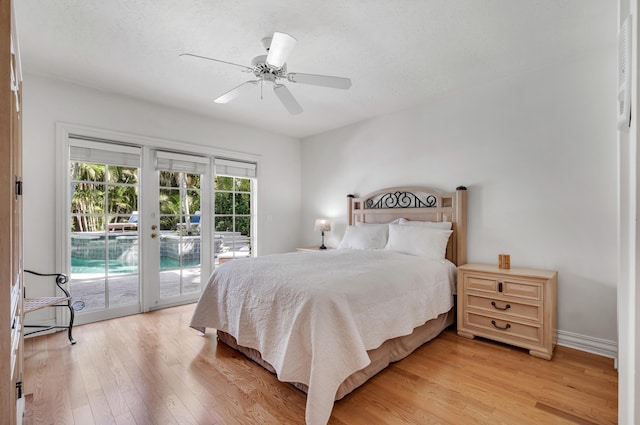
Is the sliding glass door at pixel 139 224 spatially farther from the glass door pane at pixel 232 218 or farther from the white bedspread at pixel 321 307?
the white bedspread at pixel 321 307

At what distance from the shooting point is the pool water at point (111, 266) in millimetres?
3307

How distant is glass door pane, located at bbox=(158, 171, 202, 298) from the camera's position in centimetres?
392

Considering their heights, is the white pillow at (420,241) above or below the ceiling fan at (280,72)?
below

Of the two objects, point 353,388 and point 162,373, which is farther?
point 162,373

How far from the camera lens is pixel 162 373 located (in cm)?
225

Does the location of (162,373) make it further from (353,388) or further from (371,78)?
(371,78)

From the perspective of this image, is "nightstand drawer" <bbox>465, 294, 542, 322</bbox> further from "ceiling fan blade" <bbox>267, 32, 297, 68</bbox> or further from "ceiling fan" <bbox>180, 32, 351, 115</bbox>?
"ceiling fan blade" <bbox>267, 32, 297, 68</bbox>

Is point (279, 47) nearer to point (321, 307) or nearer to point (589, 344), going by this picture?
point (321, 307)

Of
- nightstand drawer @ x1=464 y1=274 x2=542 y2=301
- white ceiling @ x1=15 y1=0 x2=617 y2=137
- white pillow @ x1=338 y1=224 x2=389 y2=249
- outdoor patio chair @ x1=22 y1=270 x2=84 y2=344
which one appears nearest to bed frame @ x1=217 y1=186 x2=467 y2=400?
white pillow @ x1=338 y1=224 x2=389 y2=249

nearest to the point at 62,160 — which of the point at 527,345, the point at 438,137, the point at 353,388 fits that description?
the point at 353,388

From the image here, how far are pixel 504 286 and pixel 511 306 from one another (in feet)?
0.57

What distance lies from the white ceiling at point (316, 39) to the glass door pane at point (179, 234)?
114 cm

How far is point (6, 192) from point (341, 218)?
4.00 m

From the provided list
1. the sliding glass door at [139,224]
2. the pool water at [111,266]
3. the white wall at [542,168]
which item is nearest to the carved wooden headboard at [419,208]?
the white wall at [542,168]
